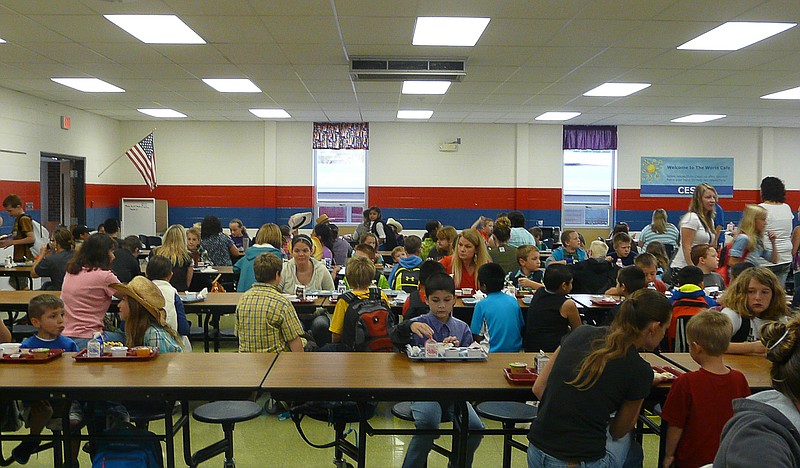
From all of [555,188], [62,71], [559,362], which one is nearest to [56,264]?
[62,71]

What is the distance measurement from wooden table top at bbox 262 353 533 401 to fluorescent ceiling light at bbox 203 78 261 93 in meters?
6.51

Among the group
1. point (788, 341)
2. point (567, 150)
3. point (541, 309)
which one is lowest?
point (541, 309)

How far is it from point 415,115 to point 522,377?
408 inches

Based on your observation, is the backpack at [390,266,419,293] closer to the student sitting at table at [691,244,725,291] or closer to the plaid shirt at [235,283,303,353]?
the plaid shirt at [235,283,303,353]

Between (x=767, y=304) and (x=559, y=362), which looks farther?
(x=767, y=304)

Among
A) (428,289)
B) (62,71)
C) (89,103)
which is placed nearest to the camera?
(428,289)

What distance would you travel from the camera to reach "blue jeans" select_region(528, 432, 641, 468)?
250cm

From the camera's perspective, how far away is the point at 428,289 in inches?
144

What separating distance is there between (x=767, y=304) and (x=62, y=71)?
842 centimetres

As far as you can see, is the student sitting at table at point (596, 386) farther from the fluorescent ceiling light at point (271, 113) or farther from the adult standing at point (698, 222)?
the fluorescent ceiling light at point (271, 113)

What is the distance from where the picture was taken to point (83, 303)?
458cm

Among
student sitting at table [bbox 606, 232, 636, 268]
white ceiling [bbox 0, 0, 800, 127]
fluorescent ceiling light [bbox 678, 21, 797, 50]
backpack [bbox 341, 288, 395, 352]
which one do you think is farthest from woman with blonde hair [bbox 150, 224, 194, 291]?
fluorescent ceiling light [bbox 678, 21, 797, 50]

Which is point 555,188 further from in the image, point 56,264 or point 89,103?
point 56,264

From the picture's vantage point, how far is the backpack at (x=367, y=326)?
3971 mm
